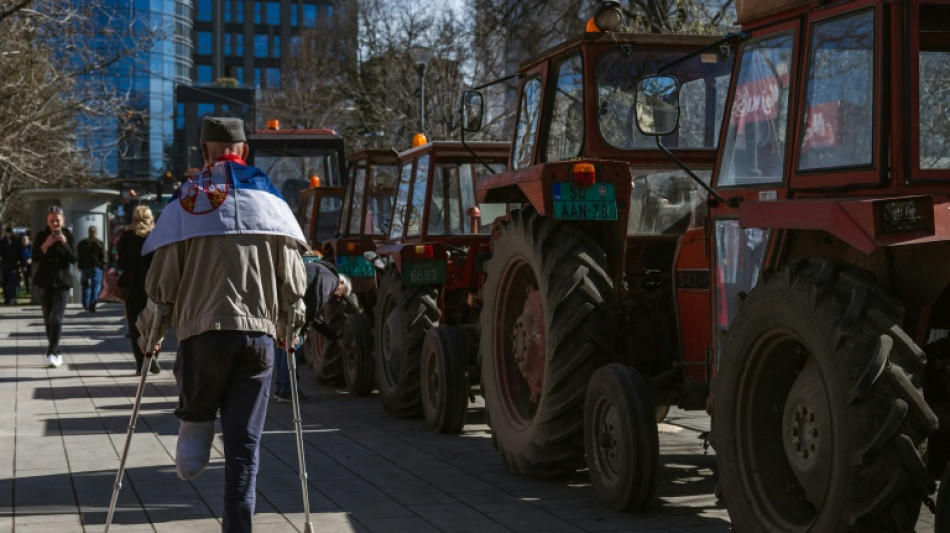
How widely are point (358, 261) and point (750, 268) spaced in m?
8.72

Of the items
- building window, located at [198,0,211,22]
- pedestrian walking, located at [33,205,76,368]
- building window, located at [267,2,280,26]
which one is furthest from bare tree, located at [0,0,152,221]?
building window, located at [267,2,280,26]

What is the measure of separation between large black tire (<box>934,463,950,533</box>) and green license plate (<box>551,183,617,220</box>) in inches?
143

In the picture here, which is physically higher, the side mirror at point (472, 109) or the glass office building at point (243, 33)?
the glass office building at point (243, 33)

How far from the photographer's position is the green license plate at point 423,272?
39.3 ft

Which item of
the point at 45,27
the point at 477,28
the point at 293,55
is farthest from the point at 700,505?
the point at 293,55

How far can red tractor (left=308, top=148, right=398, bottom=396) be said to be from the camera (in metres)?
14.1

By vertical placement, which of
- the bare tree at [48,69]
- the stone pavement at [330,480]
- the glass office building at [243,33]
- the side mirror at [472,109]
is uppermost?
the glass office building at [243,33]

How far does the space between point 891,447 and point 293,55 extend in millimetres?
56869

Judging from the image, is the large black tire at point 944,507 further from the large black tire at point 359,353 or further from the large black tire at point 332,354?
the large black tire at point 332,354

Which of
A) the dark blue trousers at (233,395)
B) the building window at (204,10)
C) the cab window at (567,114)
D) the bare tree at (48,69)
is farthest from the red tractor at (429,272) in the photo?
the building window at (204,10)

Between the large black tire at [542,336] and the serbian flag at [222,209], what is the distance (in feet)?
7.41

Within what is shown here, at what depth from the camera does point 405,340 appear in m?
11.9

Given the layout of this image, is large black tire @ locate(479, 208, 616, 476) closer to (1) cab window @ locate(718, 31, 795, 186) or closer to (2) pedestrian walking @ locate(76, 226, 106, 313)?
(1) cab window @ locate(718, 31, 795, 186)

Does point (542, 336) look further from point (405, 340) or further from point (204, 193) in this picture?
point (405, 340)
